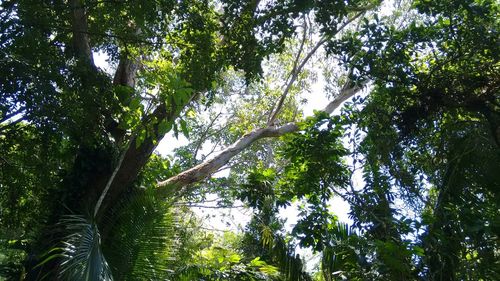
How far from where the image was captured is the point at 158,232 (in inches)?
222

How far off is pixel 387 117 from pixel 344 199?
1106mm

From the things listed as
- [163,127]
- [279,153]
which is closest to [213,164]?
[279,153]

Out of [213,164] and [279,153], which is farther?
[213,164]

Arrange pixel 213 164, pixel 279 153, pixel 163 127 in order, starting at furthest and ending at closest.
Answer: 1. pixel 213 164
2. pixel 279 153
3. pixel 163 127

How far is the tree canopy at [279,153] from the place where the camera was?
16.5ft

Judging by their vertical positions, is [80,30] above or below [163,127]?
above

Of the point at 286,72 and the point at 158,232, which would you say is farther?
the point at 286,72

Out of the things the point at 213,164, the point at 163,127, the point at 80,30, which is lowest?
the point at 163,127

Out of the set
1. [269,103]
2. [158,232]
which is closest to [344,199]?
[158,232]

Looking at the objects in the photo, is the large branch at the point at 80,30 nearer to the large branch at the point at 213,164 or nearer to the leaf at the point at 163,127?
the large branch at the point at 213,164

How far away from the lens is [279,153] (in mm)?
6555

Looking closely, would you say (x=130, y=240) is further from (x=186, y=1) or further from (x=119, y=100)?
(x=186, y=1)

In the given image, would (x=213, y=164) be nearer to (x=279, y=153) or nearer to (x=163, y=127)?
(x=279, y=153)

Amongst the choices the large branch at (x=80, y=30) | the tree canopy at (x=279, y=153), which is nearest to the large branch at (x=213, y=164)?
the tree canopy at (x=279, y=153)
